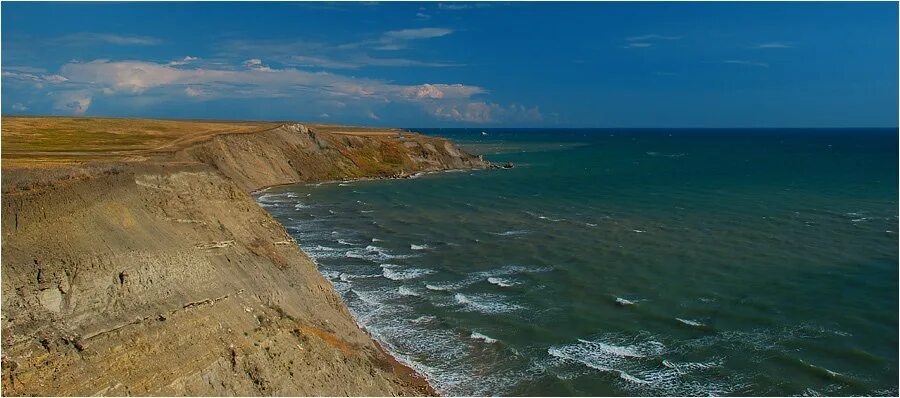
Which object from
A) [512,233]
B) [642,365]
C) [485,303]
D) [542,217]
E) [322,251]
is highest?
[542,217]

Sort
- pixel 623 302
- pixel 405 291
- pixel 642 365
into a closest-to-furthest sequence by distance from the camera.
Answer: pixel 642 365, pixel 623 302, pixel 405 291

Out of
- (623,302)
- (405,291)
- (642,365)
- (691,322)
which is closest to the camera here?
(642,365)

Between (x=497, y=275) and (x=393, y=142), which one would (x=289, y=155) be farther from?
(x=497, y=275)

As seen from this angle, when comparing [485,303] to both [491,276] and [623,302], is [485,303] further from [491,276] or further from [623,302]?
[623,302]

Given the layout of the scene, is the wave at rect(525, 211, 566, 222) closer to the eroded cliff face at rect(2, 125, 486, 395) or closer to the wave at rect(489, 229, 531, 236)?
the wave at rect(489, 229, 531, 236)

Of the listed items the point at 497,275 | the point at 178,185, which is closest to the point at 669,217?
the point at 497,275

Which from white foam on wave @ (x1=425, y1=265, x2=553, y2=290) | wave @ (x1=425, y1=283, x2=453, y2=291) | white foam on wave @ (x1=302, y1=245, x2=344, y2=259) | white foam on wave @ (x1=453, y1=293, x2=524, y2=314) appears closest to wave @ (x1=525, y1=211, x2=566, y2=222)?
white foam on wave @ (x1=425, y1=265, x2=553, y2=290)

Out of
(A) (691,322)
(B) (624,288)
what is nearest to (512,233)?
(B) (624,288)
